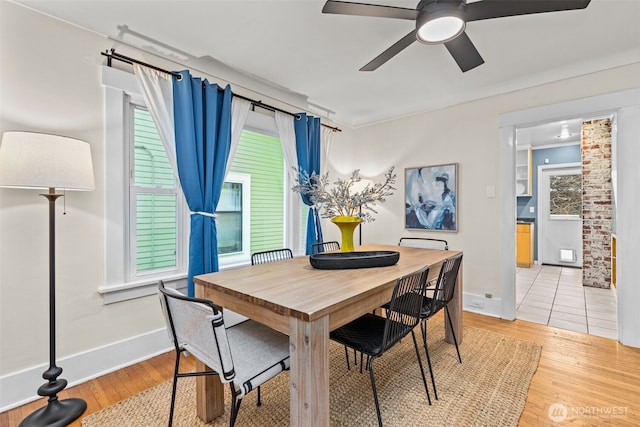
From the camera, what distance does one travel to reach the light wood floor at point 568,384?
1.68m

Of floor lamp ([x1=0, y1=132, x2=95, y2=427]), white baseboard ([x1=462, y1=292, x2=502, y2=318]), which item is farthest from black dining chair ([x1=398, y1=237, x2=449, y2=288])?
floor lamp ([x1=0, y1=132, x2=95, y2=427])

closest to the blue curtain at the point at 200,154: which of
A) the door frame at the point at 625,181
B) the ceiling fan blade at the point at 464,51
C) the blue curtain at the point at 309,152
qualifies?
the blue curtain at the point at 309,152

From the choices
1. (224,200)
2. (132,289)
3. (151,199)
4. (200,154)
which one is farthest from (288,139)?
(132,289)

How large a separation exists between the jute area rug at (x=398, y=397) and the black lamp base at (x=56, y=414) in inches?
3.6

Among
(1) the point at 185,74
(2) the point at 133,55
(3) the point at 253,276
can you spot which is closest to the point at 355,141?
(1) the point at 185,74

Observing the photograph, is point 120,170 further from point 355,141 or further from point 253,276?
point 355,141

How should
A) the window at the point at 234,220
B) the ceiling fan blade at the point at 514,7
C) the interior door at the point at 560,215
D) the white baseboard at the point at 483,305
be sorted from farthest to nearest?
the interior door at the point at 560,215
the white baseboard at the point at 483,305
the window at the point at 234,220
the ceiling fan blade at the point at 514,7

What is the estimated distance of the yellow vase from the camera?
207 cm

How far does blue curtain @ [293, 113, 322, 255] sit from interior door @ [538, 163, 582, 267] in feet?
16.6

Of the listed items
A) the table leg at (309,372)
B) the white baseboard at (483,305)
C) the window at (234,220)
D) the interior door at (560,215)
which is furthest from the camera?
the interior door at (560,215)

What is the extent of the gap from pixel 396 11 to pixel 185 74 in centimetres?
169

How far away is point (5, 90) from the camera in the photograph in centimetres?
175

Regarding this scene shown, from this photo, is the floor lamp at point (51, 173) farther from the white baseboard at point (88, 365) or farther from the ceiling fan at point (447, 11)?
the ceiling fan at point (447, 11)

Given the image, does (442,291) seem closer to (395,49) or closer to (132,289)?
(395,49)
